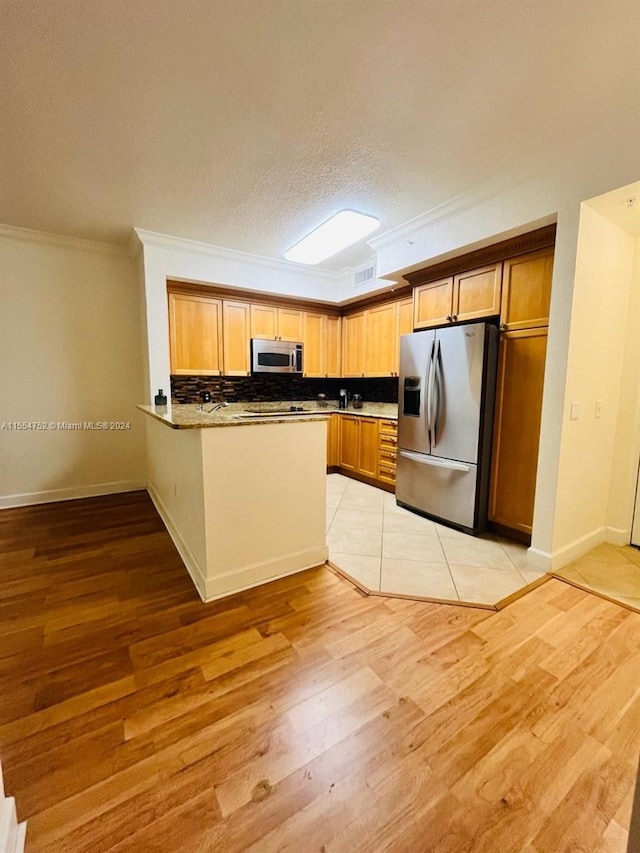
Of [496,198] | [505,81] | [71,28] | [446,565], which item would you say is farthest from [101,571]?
[496,198]

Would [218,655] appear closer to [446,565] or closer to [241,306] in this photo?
[446,565]

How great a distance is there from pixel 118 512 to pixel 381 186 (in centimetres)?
362

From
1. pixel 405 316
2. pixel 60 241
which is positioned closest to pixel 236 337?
pixel 60 241

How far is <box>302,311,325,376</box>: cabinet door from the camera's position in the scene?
4.76 m

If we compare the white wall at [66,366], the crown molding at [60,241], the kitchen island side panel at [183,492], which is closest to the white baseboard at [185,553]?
the kitchen island side panel at [183,492]

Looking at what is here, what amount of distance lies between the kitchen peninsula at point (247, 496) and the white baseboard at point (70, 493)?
1.99m

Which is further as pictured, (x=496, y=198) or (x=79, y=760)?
(x=496, y=198)

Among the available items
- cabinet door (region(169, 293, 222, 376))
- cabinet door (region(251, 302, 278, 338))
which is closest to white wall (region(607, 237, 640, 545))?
cabinet door (region(251, 302, 278, 338))

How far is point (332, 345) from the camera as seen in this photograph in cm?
500

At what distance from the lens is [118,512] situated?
3.40 meters

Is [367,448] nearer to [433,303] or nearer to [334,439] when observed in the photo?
[334,439]

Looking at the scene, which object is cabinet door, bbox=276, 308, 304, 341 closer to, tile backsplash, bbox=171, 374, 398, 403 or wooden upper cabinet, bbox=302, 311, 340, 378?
wooden upper cabinet, bbox=302, 311, 340, 378

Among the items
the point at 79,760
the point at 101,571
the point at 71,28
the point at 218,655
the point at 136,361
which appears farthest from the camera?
the point at 136,361

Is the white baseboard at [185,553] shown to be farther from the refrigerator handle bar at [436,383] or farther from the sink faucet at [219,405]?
the refrigerator handle bar at [436,383]
